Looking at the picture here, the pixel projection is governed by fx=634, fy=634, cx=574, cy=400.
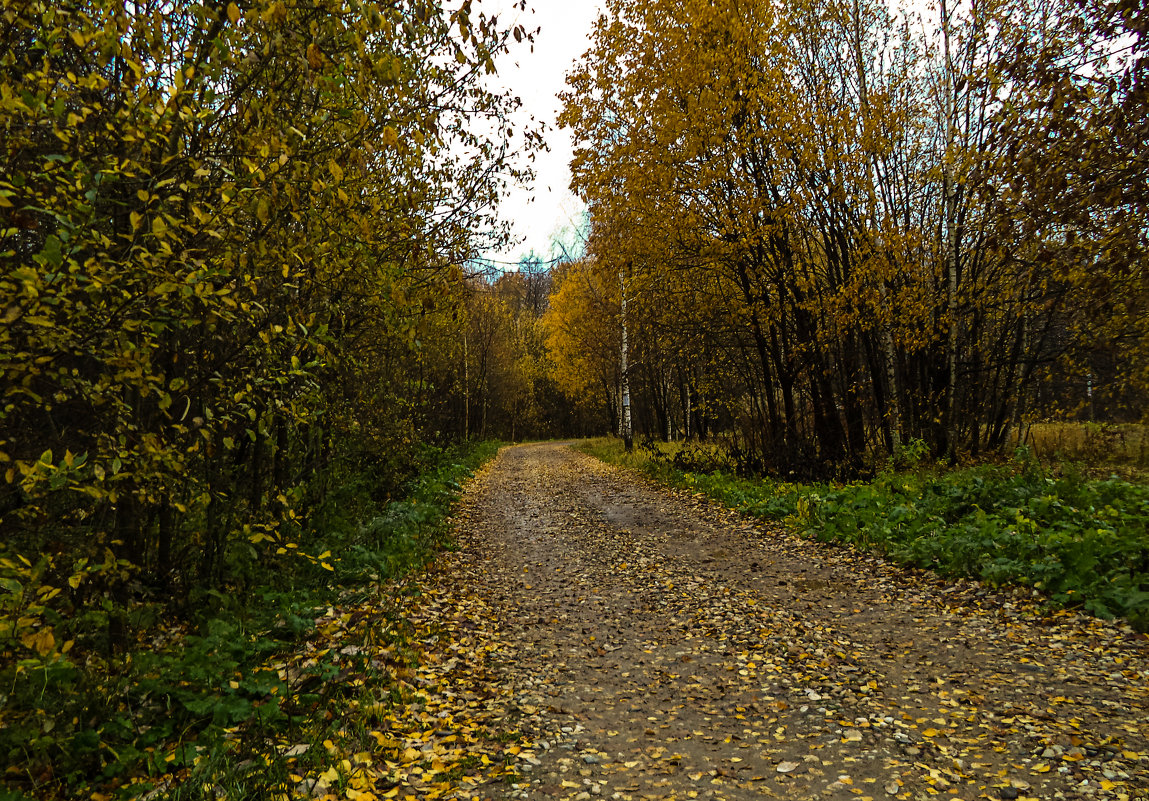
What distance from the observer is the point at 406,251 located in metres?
8.46

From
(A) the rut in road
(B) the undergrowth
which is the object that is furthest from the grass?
(B) the undergrowth

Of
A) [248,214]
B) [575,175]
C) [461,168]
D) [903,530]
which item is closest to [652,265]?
[575,175]

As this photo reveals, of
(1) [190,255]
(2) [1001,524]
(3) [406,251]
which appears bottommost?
(2) [1001,524]

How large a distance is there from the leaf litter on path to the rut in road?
2 cm

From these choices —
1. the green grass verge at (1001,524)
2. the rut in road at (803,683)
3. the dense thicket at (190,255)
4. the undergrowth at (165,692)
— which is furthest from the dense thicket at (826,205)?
the undergrowth at (165,692)

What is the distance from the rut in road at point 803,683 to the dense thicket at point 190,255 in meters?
2.64

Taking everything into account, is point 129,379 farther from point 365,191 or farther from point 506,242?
point 506,242

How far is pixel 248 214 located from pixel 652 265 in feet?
33.2

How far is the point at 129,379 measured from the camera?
3613mm

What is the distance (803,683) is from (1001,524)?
4414mm

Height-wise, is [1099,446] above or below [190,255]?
below

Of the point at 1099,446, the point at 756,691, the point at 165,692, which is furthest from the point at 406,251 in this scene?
the point at 1099,446

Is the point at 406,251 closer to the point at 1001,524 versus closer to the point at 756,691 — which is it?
the point at 756,691

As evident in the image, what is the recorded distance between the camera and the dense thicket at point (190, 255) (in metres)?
3.16
